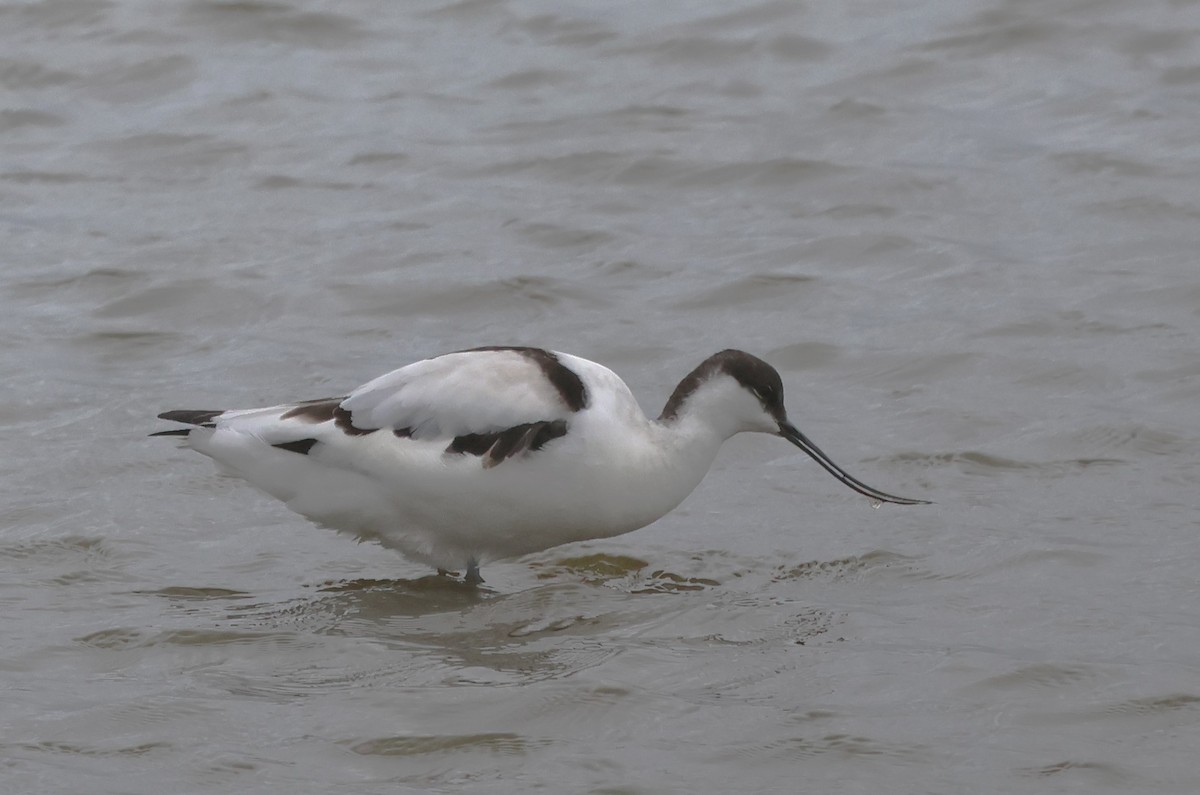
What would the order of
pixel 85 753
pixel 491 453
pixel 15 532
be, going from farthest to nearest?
pixel 15 532, pixel 491 453, pixel 85 753

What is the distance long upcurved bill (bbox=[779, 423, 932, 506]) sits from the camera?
287 inches

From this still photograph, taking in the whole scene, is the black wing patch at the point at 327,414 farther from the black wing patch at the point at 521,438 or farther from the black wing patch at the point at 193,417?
the black wing patch at the point at 521,438

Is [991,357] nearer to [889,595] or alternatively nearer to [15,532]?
[889,595]

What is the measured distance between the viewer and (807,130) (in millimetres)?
12773

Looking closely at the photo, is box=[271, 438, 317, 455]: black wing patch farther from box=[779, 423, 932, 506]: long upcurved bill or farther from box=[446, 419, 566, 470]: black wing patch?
box=[779, 423, 932, 506]: long upcurved bill

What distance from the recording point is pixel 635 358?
Result: 9.39 metres

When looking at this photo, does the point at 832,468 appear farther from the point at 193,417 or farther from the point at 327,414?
the point at 193,417

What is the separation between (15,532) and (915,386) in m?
4.20

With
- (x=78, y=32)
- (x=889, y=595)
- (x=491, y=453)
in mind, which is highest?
(x=78, y=32)

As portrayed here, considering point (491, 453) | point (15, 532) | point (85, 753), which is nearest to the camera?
point (85, 753)

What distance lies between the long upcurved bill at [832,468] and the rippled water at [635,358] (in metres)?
0.10

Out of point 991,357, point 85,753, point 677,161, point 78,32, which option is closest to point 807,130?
point 677,161

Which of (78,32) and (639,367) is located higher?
(78,32)

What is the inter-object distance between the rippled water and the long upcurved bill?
0.10 m
